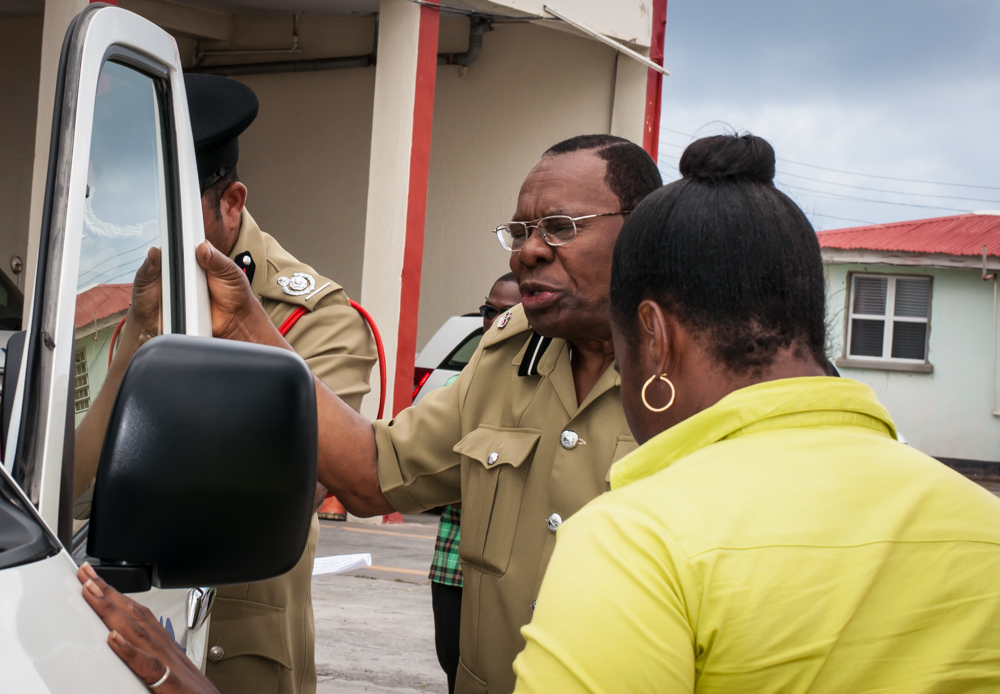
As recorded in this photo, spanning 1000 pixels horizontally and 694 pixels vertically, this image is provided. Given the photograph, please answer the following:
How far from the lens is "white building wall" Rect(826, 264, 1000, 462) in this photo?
17000mm

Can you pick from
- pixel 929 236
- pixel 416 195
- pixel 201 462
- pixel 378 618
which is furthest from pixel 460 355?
pixel 929 236

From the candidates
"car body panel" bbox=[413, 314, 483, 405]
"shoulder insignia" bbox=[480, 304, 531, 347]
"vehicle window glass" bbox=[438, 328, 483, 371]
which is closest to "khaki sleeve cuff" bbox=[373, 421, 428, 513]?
"shoulder insignia" bbox=[480, 304, 531, 347]

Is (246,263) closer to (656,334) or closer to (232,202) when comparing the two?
(232,202)

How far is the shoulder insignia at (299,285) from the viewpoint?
2365mm

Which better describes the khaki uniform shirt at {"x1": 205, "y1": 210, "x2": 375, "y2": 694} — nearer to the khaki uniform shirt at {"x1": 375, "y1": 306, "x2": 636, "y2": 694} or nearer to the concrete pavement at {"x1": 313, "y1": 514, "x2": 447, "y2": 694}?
the khaki uniform shirt at {"x1": 375, "y1": 306, "x2": 636, "y2": 694}

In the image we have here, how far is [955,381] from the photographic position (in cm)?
1728

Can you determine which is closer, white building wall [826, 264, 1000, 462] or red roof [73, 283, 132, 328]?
red roof [73, 283, 132, 328]

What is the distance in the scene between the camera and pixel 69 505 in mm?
1229

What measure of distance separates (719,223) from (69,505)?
81 centimetres

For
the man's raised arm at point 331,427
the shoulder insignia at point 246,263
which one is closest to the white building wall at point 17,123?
the shoulder insignia at point 246,263

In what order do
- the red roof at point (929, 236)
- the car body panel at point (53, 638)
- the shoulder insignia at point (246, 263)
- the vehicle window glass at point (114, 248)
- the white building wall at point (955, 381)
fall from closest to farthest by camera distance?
the car body panel at point (53, 638) < the vehicle window glass at point (114, 248) < the shoulder insignia at point (246, 263) < the white building wall at point (955, 381) < the red roof at point (929, 236)

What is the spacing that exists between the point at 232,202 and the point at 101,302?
0.81 metres

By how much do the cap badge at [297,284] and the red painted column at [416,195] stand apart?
485cm

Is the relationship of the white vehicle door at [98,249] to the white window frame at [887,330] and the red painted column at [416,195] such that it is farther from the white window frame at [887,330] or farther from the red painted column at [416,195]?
the white window frame at [887,330]
